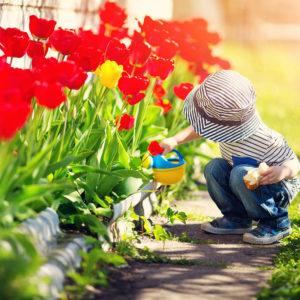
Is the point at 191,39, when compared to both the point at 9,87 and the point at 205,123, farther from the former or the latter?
the point at 9,87

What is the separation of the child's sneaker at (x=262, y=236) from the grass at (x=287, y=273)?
6cm

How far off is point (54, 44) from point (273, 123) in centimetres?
505

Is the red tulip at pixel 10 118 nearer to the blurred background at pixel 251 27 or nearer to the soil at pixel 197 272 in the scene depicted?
the soil at pixel 197 272

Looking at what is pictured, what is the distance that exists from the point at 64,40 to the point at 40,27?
249 millimetres

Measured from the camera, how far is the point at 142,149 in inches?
154

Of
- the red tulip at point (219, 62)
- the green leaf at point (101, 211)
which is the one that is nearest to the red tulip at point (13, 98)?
the green leaf at point (101, 211)

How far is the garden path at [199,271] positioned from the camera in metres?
2.58

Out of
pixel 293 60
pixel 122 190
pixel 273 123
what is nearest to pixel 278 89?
pixel 273 123

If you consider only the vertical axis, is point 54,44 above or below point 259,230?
above

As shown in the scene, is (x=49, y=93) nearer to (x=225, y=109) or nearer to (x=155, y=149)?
(x=155, y=149)

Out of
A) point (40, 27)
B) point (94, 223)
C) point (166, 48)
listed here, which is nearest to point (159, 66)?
point (166, 48)

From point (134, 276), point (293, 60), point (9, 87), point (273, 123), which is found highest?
point (9, 87)

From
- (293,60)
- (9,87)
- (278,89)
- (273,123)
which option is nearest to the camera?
(9,87)

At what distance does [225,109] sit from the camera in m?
3.28
